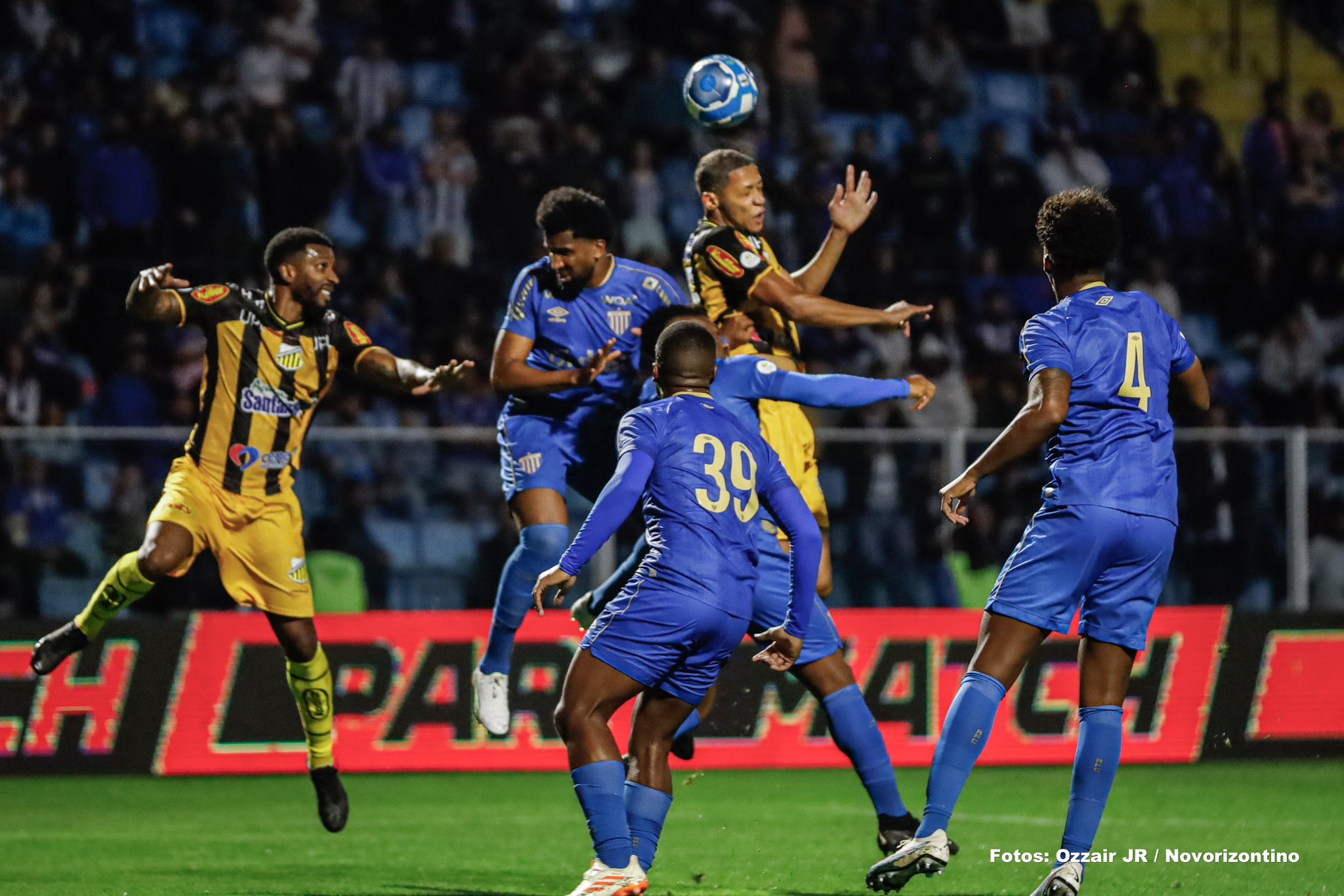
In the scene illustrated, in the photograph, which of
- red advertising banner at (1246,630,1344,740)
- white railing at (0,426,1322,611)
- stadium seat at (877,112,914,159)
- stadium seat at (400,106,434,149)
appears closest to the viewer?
white railing at (0,426,1322,611)

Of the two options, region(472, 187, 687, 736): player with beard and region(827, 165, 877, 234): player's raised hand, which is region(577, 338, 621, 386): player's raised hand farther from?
region(827, 165, 877, 234): player's raised hand

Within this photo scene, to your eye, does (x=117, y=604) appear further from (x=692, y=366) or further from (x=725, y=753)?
(x=725, y=753)

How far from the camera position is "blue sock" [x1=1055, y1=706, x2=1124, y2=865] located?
21.0 feet

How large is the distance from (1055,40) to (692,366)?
13.6 m

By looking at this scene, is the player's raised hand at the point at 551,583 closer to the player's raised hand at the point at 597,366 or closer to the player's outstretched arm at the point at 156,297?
the player's raised hand at the point at 597,366

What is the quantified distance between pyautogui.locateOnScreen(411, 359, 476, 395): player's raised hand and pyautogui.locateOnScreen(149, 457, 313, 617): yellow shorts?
1.01 meters

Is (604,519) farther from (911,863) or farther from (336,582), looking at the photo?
(336,582)

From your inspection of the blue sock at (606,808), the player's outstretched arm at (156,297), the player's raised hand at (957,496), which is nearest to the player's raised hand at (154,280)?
the player's outstretched arm at (156,297)

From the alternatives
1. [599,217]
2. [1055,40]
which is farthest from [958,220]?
[599,217]

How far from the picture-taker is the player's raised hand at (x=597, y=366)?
8.03m

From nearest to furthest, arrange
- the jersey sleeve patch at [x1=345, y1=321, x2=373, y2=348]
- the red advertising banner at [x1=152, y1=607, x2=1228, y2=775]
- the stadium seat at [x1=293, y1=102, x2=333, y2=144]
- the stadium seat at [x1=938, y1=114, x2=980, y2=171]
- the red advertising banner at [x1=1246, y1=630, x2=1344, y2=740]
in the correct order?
1. the jersey sleeve patch at [x1=345, y1=321, x2=373, y2=348]
2. the red advertising banner at [x1=152, y1=607, x2=1228, y2=775]
3. the red advertising banner at [x1=1246, y1=630, x2=1344, y2=740]
4. the stadium seat at [x1=293, y1=102, x2=333, y2=144]
5. the stadium seat at [x1=938, y1=114, x2=980, y2=171]

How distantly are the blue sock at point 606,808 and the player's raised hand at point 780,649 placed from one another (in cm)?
68

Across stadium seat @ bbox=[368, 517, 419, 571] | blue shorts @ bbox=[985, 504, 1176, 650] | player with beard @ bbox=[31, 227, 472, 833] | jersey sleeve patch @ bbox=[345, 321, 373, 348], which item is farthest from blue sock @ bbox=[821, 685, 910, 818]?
stadium seat @ bbox=[368, 517, 419, 571]

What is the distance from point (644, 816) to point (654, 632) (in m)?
0.75
